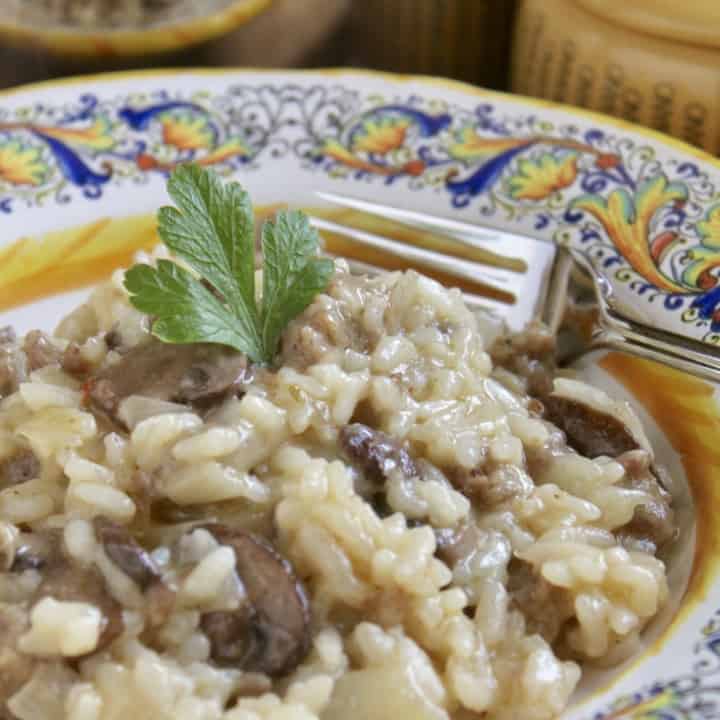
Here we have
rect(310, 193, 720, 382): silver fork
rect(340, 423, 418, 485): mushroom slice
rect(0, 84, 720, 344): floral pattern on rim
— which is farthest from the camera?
rect(0, 84, 720, 344): floral pattern on rim

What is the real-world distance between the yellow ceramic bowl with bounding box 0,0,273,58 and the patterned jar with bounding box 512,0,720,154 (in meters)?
1.22

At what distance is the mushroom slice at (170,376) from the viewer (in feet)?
7.95

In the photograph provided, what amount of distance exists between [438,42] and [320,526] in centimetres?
327

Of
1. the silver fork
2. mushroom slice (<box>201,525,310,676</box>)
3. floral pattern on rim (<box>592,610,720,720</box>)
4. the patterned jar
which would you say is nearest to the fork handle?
the silver fork

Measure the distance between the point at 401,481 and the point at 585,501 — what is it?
42 cm

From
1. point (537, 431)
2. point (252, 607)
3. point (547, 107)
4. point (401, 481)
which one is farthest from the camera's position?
point (547, 107)

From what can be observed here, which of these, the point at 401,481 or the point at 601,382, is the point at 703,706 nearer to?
the point at 401,481

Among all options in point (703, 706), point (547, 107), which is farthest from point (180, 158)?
point (703, 706)

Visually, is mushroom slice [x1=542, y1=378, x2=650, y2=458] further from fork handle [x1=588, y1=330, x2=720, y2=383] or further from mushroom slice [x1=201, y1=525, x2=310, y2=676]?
mushroom slice [x1=201, y1=525, x2=310, y2=676]

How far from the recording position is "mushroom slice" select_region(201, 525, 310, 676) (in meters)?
2.12

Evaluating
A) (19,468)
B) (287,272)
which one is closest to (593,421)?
(287,272)

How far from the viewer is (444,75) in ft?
16.8

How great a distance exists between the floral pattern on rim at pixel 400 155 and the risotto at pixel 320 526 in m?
0.83

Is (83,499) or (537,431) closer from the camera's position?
(83,499)
